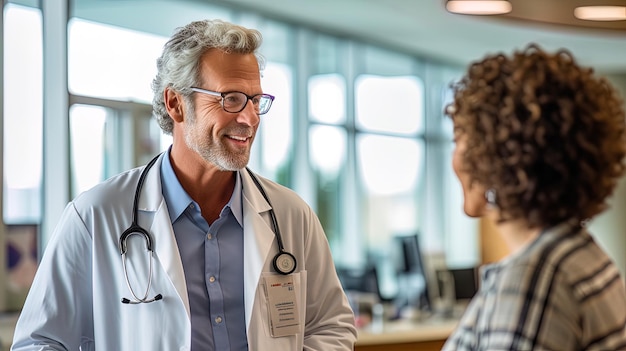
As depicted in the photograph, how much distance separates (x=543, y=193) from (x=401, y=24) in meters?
7.87

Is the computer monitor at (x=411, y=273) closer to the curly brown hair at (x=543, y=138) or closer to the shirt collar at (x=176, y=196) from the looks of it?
the shirt collar at (x=176, y=196)

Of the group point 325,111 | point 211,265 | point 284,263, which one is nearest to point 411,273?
point 325,111

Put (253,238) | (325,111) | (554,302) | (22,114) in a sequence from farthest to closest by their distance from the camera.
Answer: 1. (325,111)
2. (22,114)
3. (253,238)
4. (554,302)

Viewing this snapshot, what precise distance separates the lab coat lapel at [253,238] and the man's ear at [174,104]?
0.76 ft

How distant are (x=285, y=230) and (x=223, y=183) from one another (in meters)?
0.20

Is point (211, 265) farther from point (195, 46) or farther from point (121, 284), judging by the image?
point (195, 46)

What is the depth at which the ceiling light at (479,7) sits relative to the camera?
375 cm

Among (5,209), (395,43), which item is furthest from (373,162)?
(5,209)

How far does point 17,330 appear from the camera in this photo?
6.95 ft

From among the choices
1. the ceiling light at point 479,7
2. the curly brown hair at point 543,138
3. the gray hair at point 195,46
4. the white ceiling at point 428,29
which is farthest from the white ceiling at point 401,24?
the curly brown hair at point 543,138

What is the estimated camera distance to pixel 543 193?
1.25 m

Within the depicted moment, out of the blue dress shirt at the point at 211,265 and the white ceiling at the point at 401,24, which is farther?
the white ceiling at the point at 401,24

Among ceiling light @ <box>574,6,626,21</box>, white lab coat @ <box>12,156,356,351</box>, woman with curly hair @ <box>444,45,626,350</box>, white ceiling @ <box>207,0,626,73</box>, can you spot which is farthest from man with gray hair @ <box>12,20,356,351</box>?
white ceiling @ <box>207,0,626,73</box>

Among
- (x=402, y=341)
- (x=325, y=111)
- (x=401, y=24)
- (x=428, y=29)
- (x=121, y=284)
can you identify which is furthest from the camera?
(x=325, y=111)
